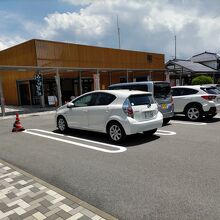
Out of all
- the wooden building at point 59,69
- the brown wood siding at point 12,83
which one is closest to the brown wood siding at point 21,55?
the wooden building at point 59,69

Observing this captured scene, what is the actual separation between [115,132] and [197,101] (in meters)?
4.80

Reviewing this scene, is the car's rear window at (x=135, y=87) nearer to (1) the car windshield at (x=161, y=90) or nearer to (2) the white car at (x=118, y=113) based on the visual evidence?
(1) the car windshield at (x=161, y=90)

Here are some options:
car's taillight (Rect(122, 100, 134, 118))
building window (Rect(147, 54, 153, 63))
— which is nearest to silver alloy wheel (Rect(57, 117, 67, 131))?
car's taillight (Rect(122, 100, 134, 118))

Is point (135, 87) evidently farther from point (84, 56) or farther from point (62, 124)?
point (84, 56)

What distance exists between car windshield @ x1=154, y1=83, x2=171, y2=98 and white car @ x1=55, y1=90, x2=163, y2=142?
1959 mm

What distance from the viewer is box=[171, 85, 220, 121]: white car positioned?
989 centimetres

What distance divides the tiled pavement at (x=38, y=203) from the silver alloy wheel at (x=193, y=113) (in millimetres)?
7716

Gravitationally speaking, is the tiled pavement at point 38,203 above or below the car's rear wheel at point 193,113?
below

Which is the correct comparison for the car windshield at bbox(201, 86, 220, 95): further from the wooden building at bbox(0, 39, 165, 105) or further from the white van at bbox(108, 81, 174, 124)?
the wooden building at bbox(0, 39, 165, 105)

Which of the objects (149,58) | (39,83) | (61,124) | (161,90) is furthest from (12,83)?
(161,90)

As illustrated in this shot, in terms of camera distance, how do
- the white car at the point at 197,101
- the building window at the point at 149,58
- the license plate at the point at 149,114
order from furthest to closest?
the building window at the point at 149,58 < the white car at the point at 197,101 < the license plate at the point at 149,114

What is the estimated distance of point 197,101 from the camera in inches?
399

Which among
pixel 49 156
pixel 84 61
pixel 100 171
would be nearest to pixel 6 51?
pixel 84 61

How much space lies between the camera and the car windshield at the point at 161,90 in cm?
935
